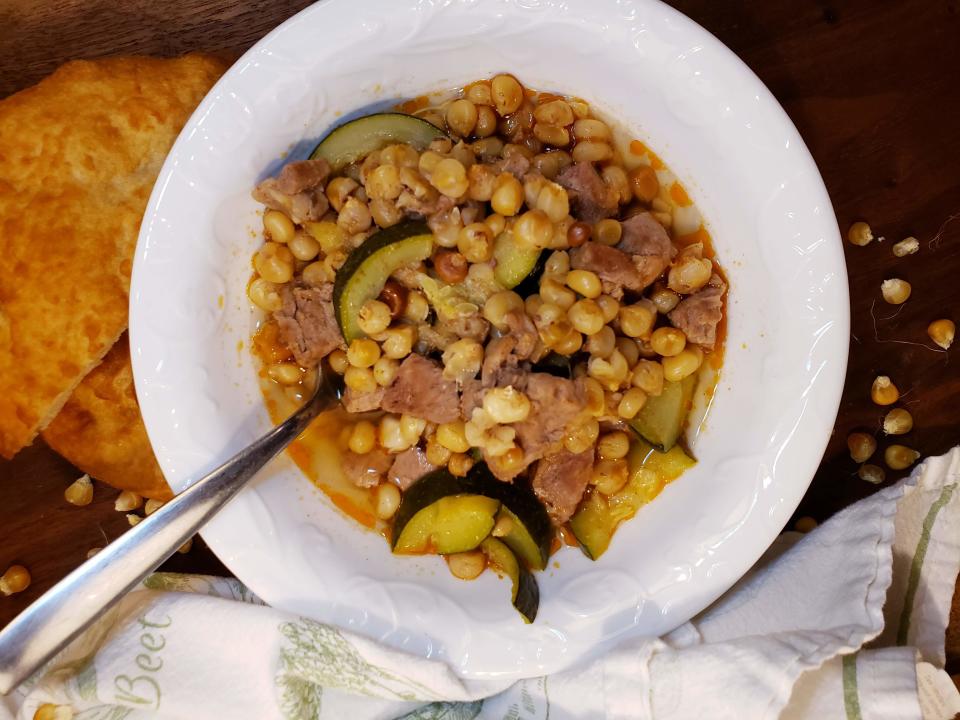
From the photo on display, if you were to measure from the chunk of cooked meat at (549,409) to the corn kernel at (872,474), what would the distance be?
1.45m

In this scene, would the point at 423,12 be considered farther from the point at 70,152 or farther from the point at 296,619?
the point at 296,619

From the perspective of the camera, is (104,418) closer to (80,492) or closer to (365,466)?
(80,492)

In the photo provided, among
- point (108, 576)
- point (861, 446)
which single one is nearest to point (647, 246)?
point (861, 446)

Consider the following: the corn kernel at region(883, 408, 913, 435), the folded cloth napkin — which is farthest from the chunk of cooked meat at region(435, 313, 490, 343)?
the corn kernel at region(883, 408, 913, 435)

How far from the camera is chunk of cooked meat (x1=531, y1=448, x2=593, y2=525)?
2902mm

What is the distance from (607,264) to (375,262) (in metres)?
0.77

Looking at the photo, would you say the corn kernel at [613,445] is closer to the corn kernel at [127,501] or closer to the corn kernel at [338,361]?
the corn kernel at [338,361]

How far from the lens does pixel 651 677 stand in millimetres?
2885

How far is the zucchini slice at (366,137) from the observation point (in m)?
2.88

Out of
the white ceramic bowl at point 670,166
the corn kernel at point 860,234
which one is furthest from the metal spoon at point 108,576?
the corn kernel at point 860,234

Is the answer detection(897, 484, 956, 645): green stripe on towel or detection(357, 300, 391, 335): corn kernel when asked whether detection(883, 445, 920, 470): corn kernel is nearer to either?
detection(897, 484, 956, 645): green stripe on towel

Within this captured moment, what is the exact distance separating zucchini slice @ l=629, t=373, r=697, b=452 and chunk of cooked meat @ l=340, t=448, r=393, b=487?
0.94 metres

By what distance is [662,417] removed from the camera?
2.95 metres

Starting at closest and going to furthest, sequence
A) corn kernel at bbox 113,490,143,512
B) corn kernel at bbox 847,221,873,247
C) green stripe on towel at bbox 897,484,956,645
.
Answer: green stripe on towel at bbox 897,484,956,645
corn kernel at bbox 847,221,873,247
corn kernel at bbox 113,490,143,512
